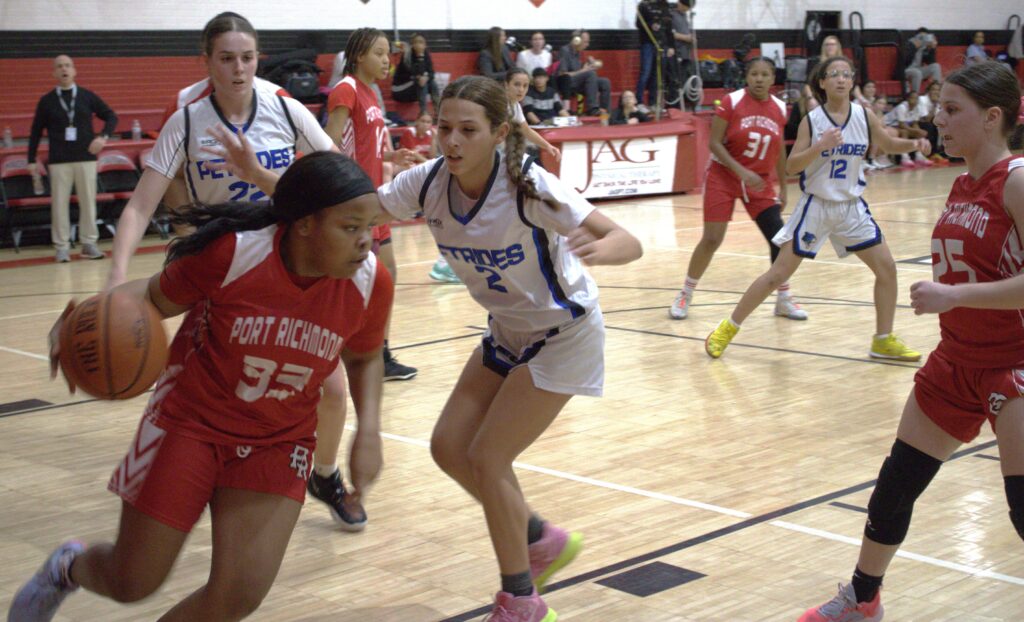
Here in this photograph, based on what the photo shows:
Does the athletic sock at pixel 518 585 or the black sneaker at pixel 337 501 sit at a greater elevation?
the athletic sock at pixel 518 585

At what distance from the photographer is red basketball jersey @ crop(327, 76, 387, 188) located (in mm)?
6410

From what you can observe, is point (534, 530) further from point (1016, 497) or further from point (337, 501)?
point (1016, 497)

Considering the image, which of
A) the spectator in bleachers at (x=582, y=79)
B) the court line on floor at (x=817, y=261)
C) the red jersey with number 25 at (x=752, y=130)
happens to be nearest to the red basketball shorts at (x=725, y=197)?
the red jersey with number 25 at (x=752, y=130)

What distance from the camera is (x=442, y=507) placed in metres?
4.60

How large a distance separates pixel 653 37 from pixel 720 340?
13.1 metres

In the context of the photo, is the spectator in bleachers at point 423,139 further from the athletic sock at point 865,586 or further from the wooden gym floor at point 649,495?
the athletic sock at point 865,586

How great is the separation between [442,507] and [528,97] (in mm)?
13544

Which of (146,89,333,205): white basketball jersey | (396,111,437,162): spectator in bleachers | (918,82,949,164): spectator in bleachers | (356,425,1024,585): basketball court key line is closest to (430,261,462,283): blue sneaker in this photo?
(396,111,437,162): spectator in bleachers

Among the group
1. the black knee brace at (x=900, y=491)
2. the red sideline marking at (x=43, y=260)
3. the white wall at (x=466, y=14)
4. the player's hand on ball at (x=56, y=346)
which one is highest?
the white wall at (x=466, y=14)

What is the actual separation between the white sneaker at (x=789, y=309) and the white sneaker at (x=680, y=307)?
0.65m

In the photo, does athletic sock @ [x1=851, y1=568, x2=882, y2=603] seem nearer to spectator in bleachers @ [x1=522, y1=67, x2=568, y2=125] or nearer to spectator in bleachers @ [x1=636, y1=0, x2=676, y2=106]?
spectator in bleachers @ [x1=522, y1=67, x2=568, y2=125]

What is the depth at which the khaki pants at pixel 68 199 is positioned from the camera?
→ 12.4m

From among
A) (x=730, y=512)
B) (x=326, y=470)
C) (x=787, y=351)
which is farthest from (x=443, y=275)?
(x=730, y=512)

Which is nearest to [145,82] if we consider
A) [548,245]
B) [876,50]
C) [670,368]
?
[670,368]
